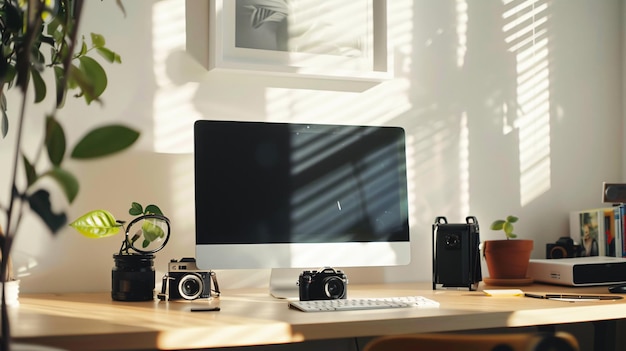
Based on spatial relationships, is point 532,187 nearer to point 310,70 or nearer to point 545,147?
point 545,147

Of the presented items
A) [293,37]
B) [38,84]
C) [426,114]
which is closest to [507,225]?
[426,114]

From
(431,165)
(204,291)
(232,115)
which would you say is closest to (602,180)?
(431,165)

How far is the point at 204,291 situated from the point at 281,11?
0.94 meters

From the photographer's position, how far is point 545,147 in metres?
2.72

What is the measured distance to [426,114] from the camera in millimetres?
2531

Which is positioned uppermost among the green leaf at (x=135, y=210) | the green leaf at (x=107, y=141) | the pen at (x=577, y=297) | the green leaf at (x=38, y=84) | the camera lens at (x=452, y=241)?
the green leaf at (x=38, y=84)

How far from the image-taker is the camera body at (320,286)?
1895 mm

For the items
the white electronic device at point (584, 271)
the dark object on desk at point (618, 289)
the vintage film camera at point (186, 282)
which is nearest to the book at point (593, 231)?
the white electronic device at point (584, 271)

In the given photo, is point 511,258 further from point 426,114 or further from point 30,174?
point 30,174

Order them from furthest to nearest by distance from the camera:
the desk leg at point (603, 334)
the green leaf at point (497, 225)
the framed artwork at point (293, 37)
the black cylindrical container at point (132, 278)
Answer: the green leaf at point (497, 225) < the desk leg at point (603, 334) < the framed artwork at point (293, 37) < the black cylindrical container at point (132, 278)

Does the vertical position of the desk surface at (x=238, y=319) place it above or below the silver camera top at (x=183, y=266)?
below

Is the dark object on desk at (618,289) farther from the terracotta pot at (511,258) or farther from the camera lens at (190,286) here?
the camera lens at (190,286)

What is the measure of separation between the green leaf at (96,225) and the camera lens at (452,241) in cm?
99

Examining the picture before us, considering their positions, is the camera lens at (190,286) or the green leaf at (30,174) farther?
the camera lens at (190,286)
